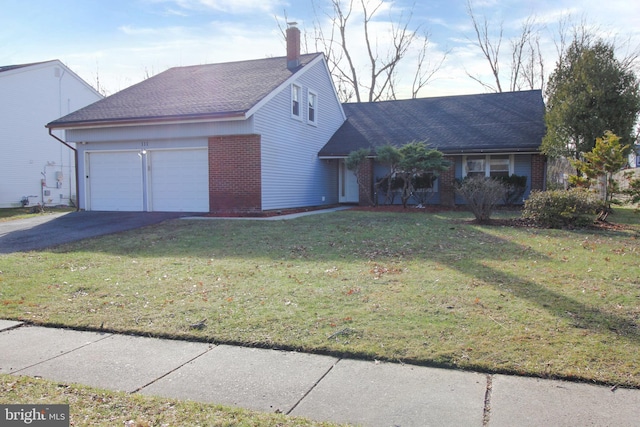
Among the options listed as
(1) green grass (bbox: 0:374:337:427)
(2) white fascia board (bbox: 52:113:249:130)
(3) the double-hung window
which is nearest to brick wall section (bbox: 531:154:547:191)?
(3) the double-hung window

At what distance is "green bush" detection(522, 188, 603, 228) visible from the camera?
11023 millimetres

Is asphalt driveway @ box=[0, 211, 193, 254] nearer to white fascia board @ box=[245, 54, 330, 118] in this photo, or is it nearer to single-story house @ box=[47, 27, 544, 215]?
single-story house @ box=[47, 27, 544, 215]

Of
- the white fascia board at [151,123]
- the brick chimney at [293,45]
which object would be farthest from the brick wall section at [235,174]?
the brick chimney at [293,45]

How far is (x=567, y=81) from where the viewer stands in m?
15.2

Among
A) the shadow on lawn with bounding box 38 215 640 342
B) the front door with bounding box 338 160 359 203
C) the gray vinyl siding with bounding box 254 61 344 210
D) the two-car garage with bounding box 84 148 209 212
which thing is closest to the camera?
the shadow on lawn with bounding box 38 215 640 342

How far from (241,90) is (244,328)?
12.4 m

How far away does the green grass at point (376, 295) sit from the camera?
13.1ft

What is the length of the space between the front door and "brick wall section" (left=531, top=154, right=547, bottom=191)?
7245 millimetres

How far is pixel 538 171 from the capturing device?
682 inches

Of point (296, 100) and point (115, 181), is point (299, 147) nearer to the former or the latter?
point (296, 100)

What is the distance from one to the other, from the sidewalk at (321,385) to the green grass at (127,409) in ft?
0.42

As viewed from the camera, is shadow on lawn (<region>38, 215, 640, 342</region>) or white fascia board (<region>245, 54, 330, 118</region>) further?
white fascia board (<region>245, 54, 330, 118</region>)

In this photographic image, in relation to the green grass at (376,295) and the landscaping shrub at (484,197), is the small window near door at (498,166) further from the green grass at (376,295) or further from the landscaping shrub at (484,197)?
the green grass at (376,295)

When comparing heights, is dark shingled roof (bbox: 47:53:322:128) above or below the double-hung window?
above
